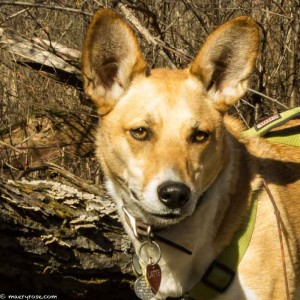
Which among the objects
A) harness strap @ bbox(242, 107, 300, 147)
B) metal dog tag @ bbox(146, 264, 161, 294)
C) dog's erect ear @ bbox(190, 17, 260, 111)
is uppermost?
dog's erect ear @ bbox(190, 17, 260, 111)

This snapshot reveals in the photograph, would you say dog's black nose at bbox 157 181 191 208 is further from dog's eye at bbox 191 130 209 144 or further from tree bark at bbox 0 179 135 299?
tree bark at bbox 0 179 135 299

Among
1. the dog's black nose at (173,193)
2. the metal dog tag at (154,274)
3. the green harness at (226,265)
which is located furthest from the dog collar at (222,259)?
the dog's black nose at (173,193)

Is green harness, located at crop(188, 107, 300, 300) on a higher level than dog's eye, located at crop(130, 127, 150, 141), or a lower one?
lower

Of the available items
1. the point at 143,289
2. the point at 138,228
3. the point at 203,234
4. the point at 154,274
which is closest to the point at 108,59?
the point at 138,228

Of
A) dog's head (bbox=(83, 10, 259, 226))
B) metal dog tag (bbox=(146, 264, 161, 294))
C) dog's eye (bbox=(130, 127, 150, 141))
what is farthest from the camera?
metal dog tag (bbox=(146, 264, 161, 294))

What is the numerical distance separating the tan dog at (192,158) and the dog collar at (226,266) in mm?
22

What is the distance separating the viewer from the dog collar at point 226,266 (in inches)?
126

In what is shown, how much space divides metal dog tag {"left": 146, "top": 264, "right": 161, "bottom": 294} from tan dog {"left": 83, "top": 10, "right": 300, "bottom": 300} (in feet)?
0.16

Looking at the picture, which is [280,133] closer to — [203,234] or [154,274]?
[203,234]

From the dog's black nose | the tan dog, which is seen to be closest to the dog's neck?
the tan dog

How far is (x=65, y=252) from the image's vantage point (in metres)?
3.80

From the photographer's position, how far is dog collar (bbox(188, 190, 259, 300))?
3.20 m

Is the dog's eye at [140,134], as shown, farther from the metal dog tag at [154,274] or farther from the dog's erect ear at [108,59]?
the metal dog tag at [154,274]

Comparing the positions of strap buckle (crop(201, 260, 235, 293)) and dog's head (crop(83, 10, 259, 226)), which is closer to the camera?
dog's head (crop(83, 10, 259, 226))
